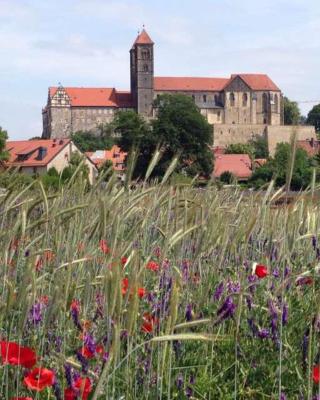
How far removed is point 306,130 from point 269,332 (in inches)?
4711

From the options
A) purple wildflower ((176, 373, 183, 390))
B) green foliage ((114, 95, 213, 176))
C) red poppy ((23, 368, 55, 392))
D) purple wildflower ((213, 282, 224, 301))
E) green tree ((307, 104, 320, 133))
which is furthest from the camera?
green tree ((307, 104, 320, 133))

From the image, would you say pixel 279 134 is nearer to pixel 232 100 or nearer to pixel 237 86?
pixel 232 100

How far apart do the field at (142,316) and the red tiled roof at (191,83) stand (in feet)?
449

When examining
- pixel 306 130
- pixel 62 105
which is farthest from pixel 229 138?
pixel 62 105

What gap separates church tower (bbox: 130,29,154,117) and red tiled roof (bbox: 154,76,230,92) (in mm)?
2235

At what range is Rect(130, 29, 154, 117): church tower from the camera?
13662 cm

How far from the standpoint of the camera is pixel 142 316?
316 centimetres

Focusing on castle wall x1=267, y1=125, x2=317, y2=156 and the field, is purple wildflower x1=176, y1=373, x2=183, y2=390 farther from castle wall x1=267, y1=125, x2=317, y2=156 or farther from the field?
castle wall x1=267, y1=125, x2=317, y2=156

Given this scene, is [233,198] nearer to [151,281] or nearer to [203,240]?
[151,281]

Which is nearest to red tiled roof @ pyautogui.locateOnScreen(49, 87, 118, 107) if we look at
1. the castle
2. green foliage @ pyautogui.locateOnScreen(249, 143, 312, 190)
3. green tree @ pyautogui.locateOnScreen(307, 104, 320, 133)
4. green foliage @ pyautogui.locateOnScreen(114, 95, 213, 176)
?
the castle

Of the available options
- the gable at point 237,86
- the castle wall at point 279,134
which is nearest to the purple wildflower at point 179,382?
the castle wall at point 279,134

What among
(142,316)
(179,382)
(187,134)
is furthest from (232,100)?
(179,382)

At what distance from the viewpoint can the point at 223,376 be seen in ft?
10.2

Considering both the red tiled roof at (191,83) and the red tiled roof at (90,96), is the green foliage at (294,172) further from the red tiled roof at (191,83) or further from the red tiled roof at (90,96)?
the red tiled roof at (90,96)
